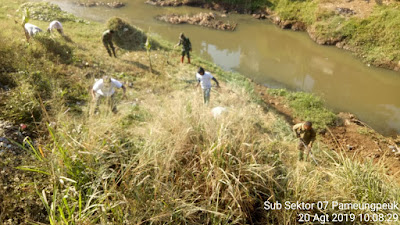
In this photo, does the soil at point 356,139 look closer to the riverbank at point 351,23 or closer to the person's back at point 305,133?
the person's back at point 305,133

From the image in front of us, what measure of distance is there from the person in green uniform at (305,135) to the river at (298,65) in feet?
13.6

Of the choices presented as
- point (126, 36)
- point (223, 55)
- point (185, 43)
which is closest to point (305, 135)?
point (185, 43)

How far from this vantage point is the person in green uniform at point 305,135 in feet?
14.2

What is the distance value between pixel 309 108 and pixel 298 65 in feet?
11.9

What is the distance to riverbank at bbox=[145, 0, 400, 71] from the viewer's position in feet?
33.9

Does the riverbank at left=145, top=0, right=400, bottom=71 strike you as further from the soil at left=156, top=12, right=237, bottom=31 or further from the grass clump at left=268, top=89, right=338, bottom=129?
the grass clump at left=268, top=89, right=338, bottom=129

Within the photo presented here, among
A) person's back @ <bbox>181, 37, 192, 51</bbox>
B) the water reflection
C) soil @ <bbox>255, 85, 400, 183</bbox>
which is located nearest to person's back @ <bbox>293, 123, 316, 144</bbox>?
soil @ <bbox>255, 85, 400, 183</bbox>

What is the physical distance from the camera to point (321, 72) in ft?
32.4

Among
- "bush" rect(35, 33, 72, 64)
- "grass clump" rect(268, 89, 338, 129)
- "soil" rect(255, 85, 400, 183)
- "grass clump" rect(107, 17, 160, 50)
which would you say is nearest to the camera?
"soil" rect(255, 85, 400, 183)

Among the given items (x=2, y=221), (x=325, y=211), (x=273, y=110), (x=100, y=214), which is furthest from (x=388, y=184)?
(x=273, y=110)

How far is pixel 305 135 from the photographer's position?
4434mm

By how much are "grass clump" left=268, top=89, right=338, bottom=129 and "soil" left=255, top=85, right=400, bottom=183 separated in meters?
0.20

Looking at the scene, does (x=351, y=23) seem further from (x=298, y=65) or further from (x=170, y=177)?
(x=170, y=177)

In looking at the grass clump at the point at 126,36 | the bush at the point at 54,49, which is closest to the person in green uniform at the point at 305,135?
the bush at the point at 54,49
